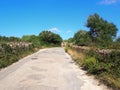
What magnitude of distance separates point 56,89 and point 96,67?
5030mm

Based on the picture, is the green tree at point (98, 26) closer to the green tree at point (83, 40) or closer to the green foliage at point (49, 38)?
the green tree at point (83, 40)

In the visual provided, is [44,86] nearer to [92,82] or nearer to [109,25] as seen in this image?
[92,82]

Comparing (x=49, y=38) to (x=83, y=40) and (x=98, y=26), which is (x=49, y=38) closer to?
(x=98, y=26)

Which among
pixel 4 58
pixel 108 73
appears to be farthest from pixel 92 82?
pixel 4 58

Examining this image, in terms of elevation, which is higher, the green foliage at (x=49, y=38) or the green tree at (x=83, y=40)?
the green foliage at (x=49, y=38)

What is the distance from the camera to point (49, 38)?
103 m

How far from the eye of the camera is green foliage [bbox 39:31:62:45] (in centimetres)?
10262

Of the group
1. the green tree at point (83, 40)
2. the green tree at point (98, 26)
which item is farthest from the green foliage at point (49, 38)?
the green tree at point (83, 40)

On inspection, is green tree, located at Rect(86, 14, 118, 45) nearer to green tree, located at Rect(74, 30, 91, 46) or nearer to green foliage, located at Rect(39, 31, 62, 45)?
green tree, located at Rect(74, 30, 91, 46)

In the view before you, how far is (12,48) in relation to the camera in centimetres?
3036

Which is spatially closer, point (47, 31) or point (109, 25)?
point (109, 25)

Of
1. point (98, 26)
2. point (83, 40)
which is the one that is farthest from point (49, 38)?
point (83, 40)

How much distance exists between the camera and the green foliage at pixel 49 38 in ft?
337

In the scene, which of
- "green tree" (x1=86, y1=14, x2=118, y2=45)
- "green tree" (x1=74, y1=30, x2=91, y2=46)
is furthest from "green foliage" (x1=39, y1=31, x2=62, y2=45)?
"green tree" (x1=74, y1=30, x2=91, y2=46)
